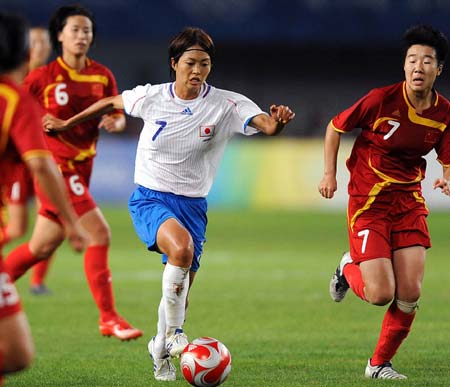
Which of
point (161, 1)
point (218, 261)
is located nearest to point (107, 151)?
point (161, 1)

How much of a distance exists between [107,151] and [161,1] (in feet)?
23.6

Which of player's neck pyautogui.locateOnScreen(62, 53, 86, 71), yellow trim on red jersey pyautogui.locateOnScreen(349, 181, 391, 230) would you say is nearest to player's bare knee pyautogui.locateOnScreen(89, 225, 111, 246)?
player's neck pyautogui.locateOnScreen(62, 53, 86, 71)

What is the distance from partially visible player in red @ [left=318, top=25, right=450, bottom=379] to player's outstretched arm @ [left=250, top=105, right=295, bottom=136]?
485 millimetres

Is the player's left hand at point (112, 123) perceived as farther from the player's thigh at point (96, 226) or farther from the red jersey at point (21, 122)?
the red jersey at point (21, 122)

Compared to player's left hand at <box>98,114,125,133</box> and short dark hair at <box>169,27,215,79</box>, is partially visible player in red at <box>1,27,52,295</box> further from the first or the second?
short dark hair at <box>169,27,215,79</box>

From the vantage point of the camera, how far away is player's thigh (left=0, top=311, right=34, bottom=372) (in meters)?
4.68

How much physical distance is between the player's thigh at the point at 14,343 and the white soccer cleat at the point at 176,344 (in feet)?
6.92

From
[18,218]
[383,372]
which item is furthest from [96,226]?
[18,218]

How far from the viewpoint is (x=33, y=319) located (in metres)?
10.4

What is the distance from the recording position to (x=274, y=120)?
22.2 ft

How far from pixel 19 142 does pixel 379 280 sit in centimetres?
313

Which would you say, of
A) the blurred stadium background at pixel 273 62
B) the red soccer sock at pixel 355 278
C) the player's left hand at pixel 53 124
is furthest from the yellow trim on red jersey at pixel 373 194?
the blurred stadium background at pixel 273 62

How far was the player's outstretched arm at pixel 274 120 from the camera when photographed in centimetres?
662

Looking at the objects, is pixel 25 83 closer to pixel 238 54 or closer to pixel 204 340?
pixel 204 340
